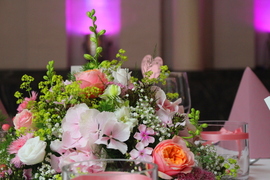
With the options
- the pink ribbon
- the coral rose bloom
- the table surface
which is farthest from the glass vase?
the coral rose bloom

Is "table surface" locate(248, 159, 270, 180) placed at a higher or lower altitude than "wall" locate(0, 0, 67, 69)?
lower

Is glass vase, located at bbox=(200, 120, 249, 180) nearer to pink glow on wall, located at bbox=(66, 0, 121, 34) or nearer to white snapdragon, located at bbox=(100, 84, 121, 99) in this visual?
white snapdragon, located at bbox=(100, 84, 121, 99)

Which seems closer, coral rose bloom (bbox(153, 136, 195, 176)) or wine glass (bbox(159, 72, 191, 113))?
coral rose bloom (bbox(153, 136, 195, 176))

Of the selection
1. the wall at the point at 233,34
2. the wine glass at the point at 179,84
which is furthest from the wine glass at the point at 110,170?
the wall at the point at 233,34

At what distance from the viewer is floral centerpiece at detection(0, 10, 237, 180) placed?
33.4 inches

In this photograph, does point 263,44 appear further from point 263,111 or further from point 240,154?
point 240,154

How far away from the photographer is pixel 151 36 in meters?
4.47

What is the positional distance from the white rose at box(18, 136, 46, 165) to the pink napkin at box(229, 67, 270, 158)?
886 millimetres

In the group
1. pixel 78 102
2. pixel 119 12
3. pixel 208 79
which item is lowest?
pixel 208 79

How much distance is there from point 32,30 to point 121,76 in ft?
12.2

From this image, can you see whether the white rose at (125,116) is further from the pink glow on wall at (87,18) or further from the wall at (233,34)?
the pink glow on wall at (87,18)

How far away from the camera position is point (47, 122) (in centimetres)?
93

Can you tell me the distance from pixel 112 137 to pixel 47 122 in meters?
0.16

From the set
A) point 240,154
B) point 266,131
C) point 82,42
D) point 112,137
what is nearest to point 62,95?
point 112,137
